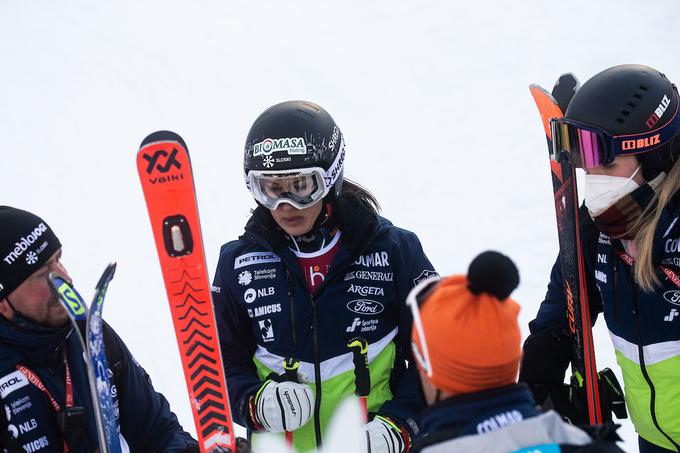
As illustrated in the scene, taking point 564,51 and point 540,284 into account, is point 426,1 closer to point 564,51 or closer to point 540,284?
point 564,51

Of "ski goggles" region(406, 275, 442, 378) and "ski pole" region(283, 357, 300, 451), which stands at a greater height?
"ski goggles" region(406, 275, 442, 378)

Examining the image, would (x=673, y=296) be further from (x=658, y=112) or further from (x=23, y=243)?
(x=23, y=243)

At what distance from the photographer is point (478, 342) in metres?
1.91

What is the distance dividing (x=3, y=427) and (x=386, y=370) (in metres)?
1.54

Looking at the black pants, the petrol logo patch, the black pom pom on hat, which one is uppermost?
the black pom pom on hat

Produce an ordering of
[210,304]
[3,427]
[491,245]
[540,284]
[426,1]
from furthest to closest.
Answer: [426,1]
[491,245]
[540,284]
[210,304]
[3,427]

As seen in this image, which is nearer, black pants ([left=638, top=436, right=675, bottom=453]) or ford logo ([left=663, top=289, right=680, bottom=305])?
ford logo ([left=663, top=289, right=680, bottom=305])

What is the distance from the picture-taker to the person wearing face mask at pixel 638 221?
300 cm

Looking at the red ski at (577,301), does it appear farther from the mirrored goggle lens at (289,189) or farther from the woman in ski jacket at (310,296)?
the mirrored goggle lens at (289,189)

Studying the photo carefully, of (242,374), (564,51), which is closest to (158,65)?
(564,51)

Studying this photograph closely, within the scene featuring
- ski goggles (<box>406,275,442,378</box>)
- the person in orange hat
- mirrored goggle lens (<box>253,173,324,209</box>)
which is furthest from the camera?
mirrored goggle lens (<box>253,173,324,209</box>)

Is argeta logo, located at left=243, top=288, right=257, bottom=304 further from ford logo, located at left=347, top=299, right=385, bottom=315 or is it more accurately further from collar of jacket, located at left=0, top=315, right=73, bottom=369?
collar of jacket, located at left=0, top=315, right=73, bottom=369

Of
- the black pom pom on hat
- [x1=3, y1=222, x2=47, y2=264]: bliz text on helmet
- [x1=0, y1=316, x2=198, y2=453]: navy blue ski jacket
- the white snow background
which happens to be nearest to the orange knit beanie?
the black pom pom on hat

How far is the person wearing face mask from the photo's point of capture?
2996mm
